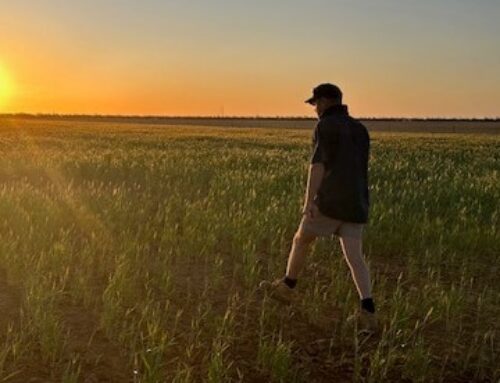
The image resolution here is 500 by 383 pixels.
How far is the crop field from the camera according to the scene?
4.36 meters

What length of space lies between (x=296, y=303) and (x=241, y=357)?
137cm

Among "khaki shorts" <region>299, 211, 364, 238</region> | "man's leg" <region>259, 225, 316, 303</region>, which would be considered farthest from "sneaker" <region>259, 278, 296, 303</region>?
"khaki shorts" <region>299, 211, 364, 238</region>

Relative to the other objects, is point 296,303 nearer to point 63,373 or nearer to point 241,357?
point 241,357

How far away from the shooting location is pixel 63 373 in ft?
13.4

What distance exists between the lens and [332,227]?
528cm

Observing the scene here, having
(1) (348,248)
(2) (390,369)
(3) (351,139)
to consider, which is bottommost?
(2) (390,369)

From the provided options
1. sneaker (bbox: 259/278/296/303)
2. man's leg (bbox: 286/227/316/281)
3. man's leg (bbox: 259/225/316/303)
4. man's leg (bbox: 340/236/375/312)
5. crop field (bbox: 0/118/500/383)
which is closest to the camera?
crop field (bbox: 0/118/500/383)

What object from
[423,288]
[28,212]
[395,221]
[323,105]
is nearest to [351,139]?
[323,105]

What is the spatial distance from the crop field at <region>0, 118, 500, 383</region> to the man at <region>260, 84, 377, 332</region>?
0.57m

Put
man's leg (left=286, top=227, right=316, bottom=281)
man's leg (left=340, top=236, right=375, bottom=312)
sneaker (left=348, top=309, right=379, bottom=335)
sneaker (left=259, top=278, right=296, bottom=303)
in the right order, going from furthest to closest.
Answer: sneaker (left=259, top=278, right=296, bottom=303) → man's leg (left=286, top=227, right=316, bottom=281) → man's leg (left=340, top=236, right=375, bottom=312) → sneaker (left=348, top=309, right=379, bottom=335)

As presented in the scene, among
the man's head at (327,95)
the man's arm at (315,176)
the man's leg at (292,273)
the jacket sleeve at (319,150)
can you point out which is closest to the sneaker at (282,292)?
the man's leg at (292,273)

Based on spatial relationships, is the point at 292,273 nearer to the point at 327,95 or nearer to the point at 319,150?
the point at 319,150

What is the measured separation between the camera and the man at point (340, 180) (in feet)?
16.8

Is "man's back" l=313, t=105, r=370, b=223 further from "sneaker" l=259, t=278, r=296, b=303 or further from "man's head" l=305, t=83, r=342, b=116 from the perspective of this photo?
"sneaker" l=259, t=278, r=296, b=303
